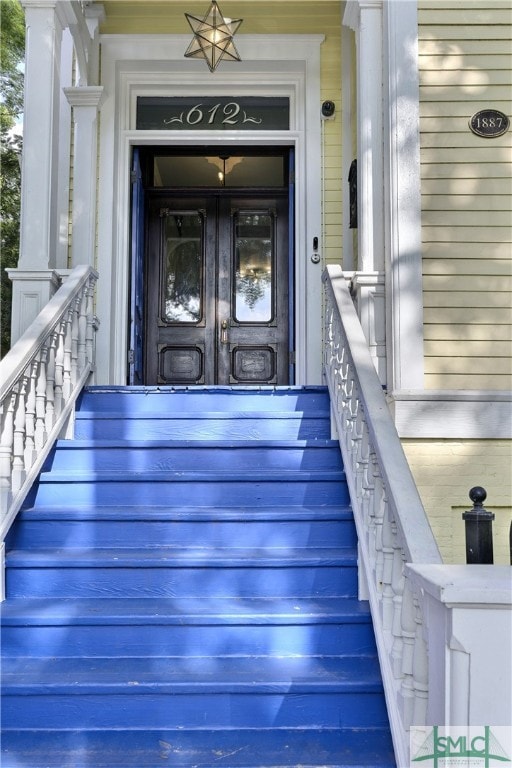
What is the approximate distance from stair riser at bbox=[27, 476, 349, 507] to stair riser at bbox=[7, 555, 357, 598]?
51 cm

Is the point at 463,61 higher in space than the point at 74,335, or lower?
higher

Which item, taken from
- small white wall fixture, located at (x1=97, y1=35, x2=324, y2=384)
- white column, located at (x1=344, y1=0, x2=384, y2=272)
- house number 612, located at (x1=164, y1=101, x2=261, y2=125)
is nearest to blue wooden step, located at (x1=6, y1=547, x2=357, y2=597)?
white column, located at (x1=344, y1=0, x2=384, y2=272)

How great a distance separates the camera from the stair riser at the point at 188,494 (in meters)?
3.46

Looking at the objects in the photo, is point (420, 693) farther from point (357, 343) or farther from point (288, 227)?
point (288, 227)

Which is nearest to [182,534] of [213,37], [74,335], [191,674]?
[191,674]

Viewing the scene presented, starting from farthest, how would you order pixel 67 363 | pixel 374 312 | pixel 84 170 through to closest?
pixel 84 170
pixel 374 312
pixel 67 363

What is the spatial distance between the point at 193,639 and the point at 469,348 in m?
2.09

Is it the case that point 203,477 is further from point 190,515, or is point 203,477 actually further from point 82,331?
point 82,331

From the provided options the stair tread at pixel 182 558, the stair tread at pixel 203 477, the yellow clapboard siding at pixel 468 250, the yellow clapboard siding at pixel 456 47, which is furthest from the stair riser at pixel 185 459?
the yellow clapboard siding at pixel 456 47

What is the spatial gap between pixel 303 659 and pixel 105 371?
3.23 m

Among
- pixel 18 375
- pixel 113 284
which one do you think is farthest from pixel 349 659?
pixel 113 284

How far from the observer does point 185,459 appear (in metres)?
3.74

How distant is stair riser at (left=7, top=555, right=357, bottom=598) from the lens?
2932 millimetres

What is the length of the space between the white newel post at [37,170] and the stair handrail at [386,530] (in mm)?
1844
